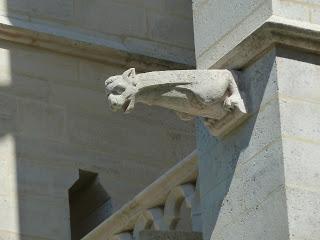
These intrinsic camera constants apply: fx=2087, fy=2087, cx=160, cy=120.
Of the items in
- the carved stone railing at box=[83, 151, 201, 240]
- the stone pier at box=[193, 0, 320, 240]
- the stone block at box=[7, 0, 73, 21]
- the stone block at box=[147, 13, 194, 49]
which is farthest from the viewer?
the stone block at box=[147, 13, 194, 49]

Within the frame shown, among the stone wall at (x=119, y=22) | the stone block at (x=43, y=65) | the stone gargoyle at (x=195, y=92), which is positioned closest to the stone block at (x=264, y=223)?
the stone gargoyle at (x=195, y=92)

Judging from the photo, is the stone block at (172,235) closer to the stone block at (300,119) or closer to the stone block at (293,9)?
the stone block at (300,119)

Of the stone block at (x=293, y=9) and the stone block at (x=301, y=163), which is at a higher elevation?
the stone block at (x=293, y=9)

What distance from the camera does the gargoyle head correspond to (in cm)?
817

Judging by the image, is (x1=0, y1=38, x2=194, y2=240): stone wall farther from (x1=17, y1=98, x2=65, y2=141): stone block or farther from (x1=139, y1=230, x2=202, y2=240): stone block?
(x1=139, y1=230, x2=202, y2=240): stone block

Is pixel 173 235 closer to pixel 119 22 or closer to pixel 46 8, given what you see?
pixel 46 8

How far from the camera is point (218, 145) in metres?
8.54

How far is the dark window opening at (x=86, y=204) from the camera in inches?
436

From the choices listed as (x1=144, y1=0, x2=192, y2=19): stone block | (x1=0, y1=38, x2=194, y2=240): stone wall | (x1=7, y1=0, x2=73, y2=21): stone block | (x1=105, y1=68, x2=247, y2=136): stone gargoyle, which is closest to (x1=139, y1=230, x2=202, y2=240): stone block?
(x1=105, y1=68, x2=247, y2=136): stone gargoyle

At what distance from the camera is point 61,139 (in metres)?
11.1

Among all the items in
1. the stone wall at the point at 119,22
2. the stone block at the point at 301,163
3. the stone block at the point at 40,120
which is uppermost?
the stone wall at the point at 119,22

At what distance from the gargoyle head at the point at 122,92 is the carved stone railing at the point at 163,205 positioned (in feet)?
2.95

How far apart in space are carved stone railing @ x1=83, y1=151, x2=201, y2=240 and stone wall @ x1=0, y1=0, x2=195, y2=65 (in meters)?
1.94

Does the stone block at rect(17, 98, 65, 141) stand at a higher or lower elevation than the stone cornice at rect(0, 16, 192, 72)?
lower
